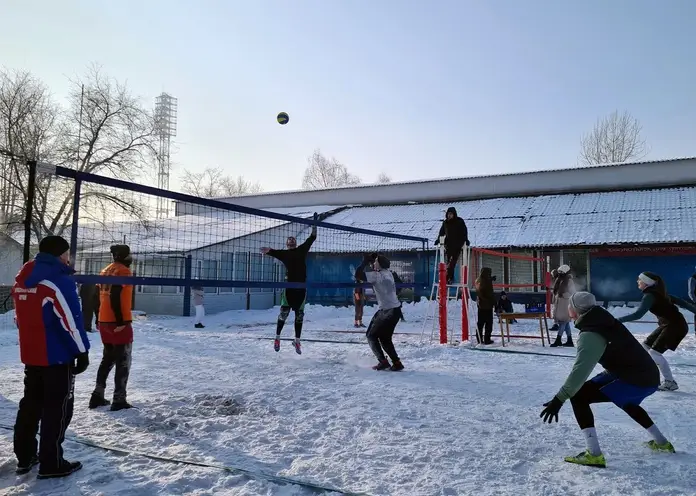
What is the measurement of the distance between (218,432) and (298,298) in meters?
4.08

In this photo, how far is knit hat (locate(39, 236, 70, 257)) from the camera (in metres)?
3.76

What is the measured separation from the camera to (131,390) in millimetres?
6234

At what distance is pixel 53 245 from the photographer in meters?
3.81

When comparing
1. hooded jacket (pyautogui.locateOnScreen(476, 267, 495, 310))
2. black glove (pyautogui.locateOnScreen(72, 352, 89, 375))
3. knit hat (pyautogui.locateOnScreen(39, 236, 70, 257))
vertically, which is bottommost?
black glove (pyautogui.locateOnScreen(72, 352, 89, 375))

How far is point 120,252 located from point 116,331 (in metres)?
0.81

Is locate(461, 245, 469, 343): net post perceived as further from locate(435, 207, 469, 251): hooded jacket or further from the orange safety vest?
the orange safety vest

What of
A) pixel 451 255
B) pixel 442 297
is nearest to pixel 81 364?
pixel 442 297

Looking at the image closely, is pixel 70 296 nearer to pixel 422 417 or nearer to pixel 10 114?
pixel 422 417

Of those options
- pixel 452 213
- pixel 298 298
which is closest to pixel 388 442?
pixel 298 298

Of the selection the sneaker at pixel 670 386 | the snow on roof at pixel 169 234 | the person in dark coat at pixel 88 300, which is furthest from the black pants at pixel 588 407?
the snow on roof at pixel 169 234

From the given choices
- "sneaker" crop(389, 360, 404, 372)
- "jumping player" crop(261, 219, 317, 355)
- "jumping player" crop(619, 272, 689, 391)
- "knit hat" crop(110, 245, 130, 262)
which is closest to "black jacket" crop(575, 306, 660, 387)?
"jumping player" crop(619, 272, 689, 391)

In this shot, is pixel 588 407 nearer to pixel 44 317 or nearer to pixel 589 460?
pixel 589 460

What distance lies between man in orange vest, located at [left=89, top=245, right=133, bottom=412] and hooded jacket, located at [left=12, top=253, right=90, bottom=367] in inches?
65.1

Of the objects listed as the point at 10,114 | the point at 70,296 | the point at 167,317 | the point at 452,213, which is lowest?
the point at 167,317
